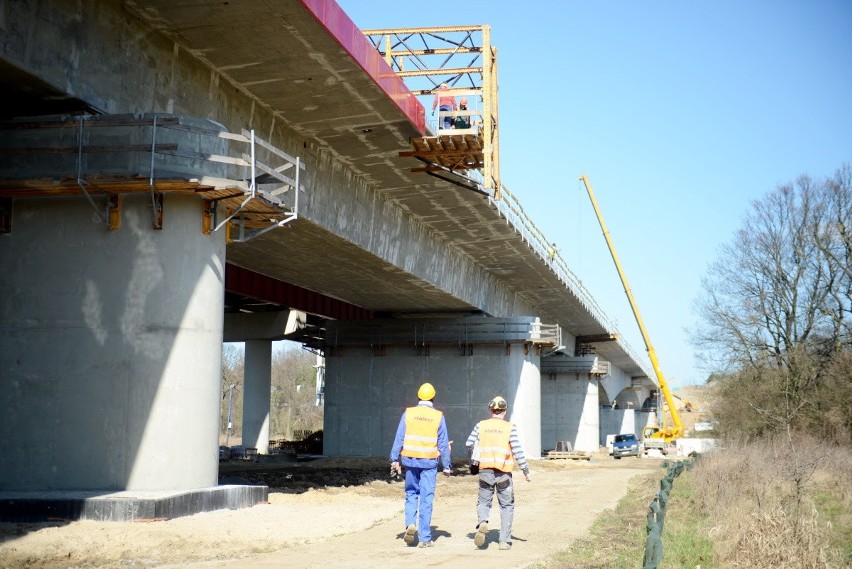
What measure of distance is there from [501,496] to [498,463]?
14.8 inches

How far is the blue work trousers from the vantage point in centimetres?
1109

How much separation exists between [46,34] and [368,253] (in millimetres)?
11567

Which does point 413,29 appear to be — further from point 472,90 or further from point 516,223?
point 516,223

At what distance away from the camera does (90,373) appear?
13164 millimetres

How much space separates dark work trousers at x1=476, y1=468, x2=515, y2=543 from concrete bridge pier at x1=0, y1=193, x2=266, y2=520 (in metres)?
4.02

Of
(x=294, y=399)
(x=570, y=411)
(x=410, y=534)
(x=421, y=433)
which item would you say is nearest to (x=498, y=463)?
(x=421, y=433)

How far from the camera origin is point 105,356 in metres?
13.2

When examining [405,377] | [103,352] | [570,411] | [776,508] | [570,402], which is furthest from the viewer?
[570,402]

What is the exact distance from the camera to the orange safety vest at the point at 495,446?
11.2m

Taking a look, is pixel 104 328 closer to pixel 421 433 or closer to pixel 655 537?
pixel 421 433

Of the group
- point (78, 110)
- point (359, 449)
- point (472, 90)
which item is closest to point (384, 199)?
point (472, 90)

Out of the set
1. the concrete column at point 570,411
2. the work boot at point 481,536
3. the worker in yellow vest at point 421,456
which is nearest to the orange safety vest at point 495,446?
the worker in yellow vest at point 421,456

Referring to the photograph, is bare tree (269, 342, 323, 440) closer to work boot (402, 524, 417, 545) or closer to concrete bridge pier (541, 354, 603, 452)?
concrete bridge pier (541, 354, 603, 452)

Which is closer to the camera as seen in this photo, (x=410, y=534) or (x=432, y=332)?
(x=410, y=534)
